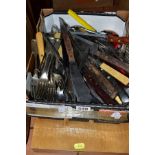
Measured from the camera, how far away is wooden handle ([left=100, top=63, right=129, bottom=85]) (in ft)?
2.51

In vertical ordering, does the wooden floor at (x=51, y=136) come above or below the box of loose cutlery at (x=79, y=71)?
below

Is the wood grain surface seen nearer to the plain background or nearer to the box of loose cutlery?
the box of loose cutlery

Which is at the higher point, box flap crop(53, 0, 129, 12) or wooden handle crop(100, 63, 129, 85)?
box flap crop(53, 0, 129, 12)

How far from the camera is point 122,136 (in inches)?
30.0

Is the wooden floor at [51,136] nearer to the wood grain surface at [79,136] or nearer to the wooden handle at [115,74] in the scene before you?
the wood grain surface at [79,136]

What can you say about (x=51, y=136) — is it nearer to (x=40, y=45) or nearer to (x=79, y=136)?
(x=79, y=136)

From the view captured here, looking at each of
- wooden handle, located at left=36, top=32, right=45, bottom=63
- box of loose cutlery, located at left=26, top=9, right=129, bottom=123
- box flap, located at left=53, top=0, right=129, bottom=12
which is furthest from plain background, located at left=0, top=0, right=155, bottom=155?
box flap, located at left=53, top=0, right=129, bottom=12
